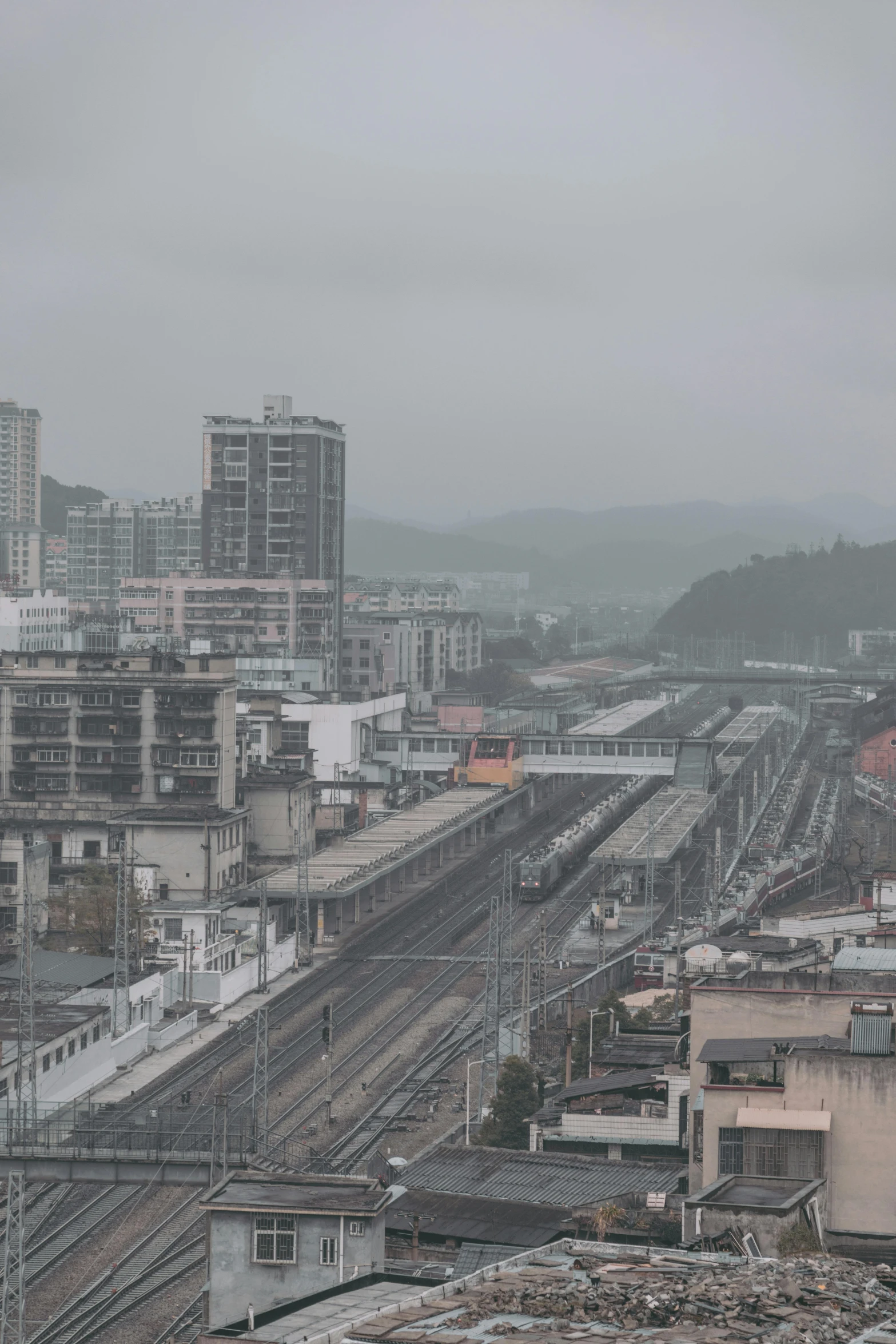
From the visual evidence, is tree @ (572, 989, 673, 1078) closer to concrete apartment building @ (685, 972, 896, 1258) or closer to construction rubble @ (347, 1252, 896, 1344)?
concrete apartment building @ (685, 972, 896, 1258)

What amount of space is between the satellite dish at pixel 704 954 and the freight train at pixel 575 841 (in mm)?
15763

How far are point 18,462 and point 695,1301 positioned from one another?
125 meters

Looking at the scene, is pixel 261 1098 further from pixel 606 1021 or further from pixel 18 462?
pixel 18 462

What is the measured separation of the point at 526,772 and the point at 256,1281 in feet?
151

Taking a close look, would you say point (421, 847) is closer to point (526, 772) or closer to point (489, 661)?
point (526, 772)

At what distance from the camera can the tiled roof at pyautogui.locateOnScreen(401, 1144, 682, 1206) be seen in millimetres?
16422

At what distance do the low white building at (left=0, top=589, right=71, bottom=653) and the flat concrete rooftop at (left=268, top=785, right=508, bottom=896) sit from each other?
65.7ft

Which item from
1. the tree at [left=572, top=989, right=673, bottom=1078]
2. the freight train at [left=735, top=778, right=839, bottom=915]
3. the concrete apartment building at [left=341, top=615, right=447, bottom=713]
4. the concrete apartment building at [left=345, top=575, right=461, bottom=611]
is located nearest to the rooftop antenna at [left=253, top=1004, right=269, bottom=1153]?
the tree at [left=572, top=989, right=673, bottom=1078]

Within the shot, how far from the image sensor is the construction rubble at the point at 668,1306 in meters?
8.41

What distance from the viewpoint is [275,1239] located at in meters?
12.5

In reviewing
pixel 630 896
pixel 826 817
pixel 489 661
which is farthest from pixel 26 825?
pixel 489 661

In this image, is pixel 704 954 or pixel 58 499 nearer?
pixel 704 954

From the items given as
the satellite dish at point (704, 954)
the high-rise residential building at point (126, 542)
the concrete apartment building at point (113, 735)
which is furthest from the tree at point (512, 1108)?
the high-rise residential building at point (126, 542)

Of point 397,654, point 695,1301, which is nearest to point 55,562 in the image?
point 397,654
